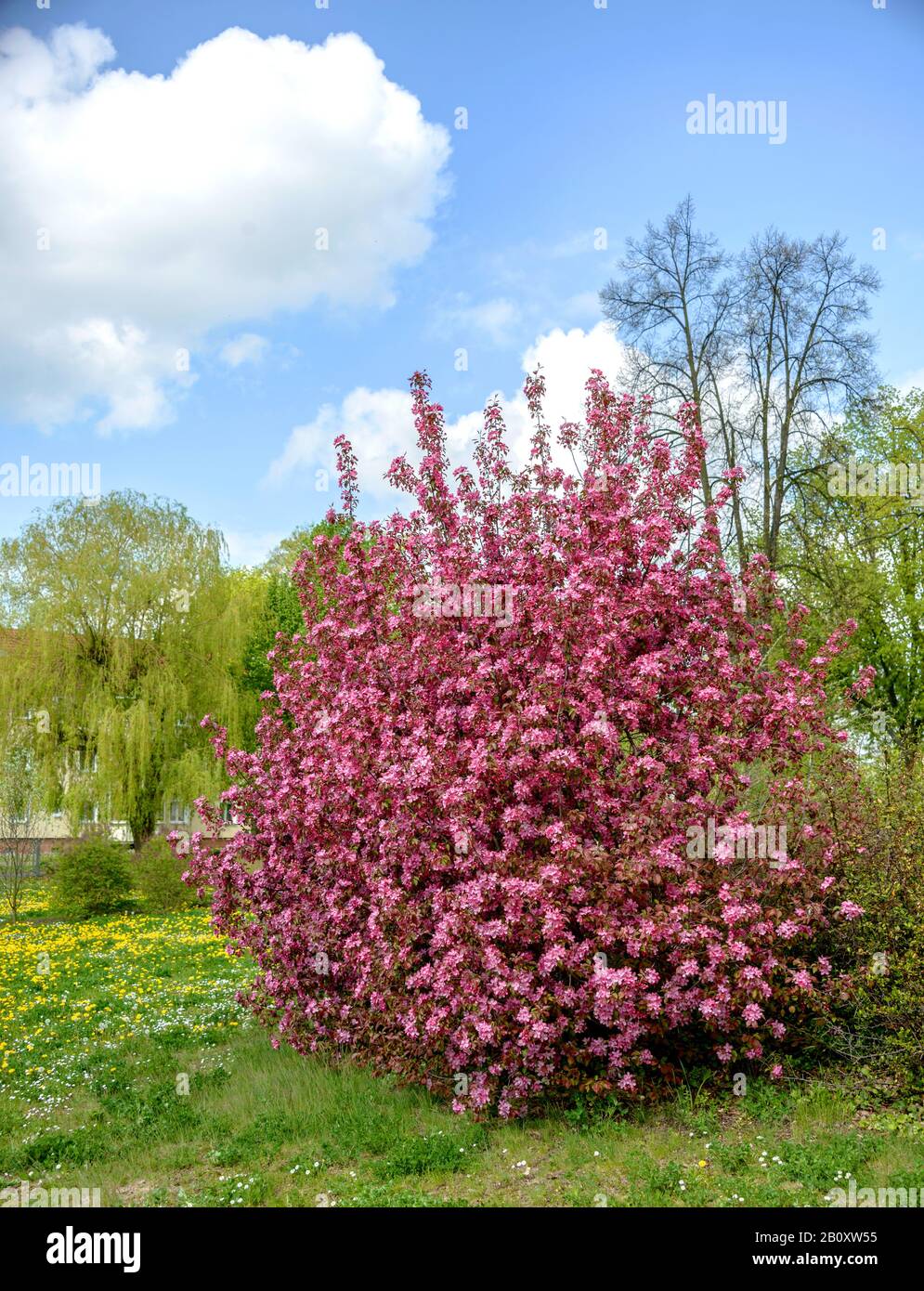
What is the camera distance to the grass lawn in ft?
18.2

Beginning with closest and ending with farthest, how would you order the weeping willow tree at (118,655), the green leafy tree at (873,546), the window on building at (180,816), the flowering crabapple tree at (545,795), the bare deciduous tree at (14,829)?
the flowering crabapple tree at (545,795)
the green leafy tree at (873,546)
the bare deciduous tree at (14,829)
the weeping willow tree at (118,655)
the window on building at (180,816)

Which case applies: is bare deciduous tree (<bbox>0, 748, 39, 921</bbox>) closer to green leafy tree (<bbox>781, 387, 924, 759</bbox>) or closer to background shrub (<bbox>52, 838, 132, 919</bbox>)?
background shrub (<bbox>52, 838, 132, 919</bbox>)

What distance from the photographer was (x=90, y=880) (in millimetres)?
21234

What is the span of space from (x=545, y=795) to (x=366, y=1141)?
245 cm

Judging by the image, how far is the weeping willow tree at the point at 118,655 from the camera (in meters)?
24.4

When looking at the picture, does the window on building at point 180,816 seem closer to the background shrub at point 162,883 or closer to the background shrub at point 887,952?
the background shrub at point 162,883

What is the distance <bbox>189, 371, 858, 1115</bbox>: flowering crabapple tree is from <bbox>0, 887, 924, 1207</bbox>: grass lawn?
1.16 feet

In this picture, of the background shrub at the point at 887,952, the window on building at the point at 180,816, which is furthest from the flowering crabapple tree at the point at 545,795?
the window on building at the point at 180,816

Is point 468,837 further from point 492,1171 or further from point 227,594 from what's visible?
point 227,594

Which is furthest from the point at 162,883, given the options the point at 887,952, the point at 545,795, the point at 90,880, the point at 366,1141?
the point at 887,952

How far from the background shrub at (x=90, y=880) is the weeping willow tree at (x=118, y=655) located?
112 inches

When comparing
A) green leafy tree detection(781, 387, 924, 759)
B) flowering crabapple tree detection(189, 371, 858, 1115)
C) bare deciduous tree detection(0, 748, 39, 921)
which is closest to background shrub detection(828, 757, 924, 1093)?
flowering crabapple tree detection(189, 371, 858, 1115)
